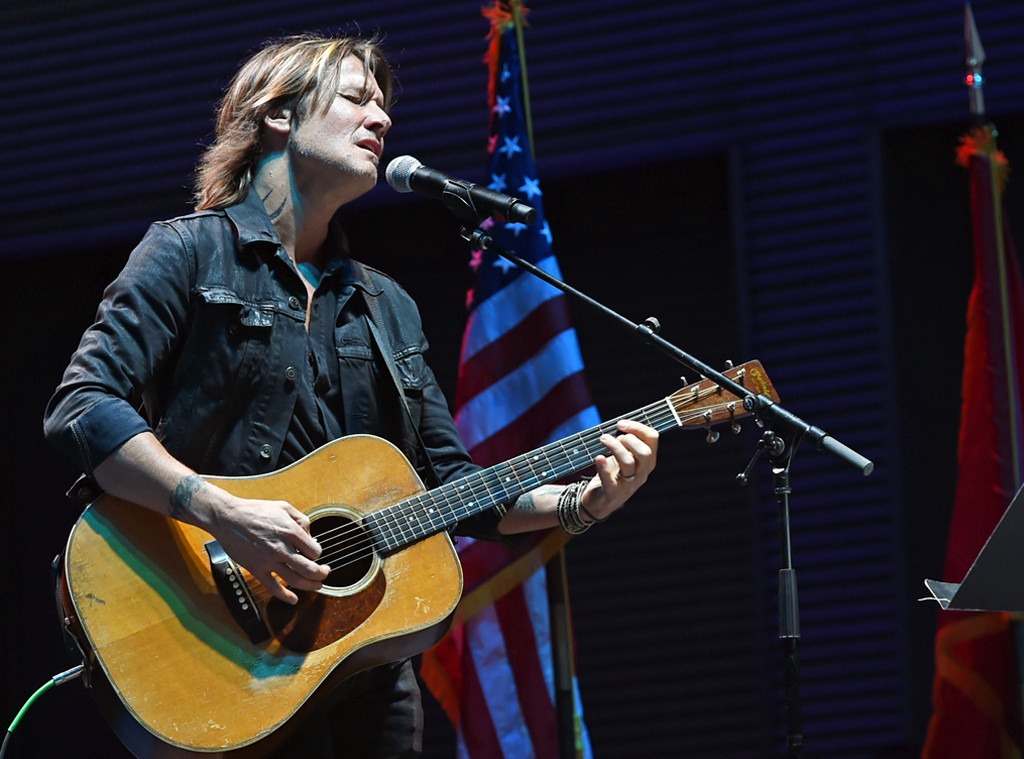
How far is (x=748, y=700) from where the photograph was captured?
4984 mm

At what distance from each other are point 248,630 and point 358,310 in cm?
82

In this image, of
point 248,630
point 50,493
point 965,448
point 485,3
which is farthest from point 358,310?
point 50,493

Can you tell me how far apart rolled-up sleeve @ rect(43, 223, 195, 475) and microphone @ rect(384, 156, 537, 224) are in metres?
0.51

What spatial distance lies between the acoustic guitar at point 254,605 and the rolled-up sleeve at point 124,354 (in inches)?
6.1

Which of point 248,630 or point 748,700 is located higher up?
point 248,630

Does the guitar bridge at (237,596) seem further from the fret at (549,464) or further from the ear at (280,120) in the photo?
the ear at (280,120)

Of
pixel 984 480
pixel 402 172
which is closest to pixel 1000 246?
pixel 984 480

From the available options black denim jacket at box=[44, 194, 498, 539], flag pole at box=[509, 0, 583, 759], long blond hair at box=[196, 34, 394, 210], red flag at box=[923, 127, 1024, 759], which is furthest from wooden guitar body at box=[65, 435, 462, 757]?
red flag at box=[923, 127, 1024, 759]

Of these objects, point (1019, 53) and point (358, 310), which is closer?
point (358, 310)

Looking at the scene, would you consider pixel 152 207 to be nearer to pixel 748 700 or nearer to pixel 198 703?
pixel 748 700

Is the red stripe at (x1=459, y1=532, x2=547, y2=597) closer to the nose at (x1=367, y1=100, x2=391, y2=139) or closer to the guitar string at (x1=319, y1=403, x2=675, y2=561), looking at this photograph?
the guitar string at (x1=319, y1=403, x2=675, y2=561)

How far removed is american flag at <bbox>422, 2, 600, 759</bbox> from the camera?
13.8 ft

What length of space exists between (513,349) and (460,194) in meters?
1.49

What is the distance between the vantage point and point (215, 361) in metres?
2.86
